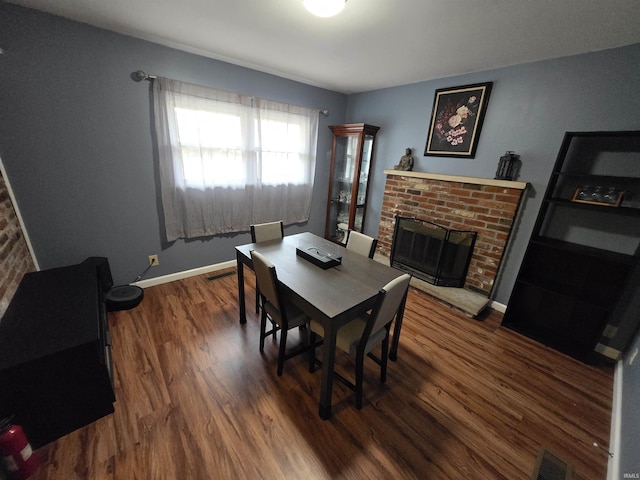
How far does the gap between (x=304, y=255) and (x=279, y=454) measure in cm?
119

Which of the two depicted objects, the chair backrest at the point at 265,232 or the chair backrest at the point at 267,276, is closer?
the chair backrest at the point at 267,276

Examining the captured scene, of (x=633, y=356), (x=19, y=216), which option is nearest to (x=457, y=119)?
(x=633, y=356)

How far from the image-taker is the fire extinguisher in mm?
1060

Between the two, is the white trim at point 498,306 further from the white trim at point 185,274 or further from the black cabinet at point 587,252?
the white trim at point 185,274

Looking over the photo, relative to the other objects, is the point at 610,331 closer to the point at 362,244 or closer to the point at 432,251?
the point at 432,251

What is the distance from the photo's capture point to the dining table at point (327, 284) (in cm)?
131

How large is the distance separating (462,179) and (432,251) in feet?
2.87

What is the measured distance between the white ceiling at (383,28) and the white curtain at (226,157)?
0.49 metres

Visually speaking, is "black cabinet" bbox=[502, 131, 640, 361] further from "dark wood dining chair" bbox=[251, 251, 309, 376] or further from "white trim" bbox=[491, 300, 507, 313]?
"dark wood dining chair" bbox=[251, 251, 309, 376]

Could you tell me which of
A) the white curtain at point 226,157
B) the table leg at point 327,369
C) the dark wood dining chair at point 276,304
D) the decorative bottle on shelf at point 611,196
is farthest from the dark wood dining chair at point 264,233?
the decorative bottle on shelf at point 611,196

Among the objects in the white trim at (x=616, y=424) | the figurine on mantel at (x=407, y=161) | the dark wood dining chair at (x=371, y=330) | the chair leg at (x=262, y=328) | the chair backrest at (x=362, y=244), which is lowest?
the white trim at (x=616, y=424)

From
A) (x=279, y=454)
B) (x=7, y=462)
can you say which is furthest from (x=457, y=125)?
(x=7, y=462)

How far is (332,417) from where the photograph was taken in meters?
1.48

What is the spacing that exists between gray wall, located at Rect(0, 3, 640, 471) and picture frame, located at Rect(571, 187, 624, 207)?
0.28m
